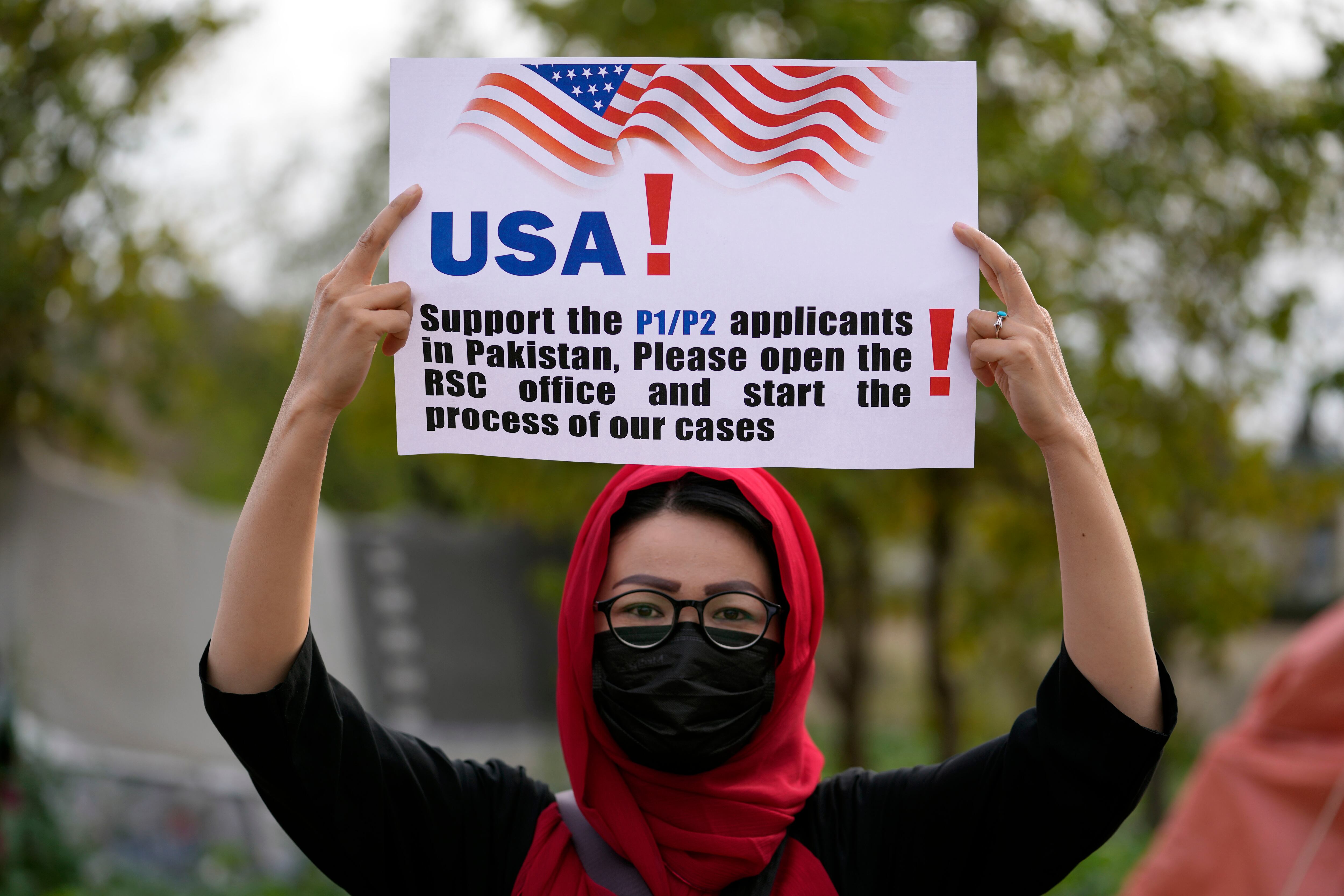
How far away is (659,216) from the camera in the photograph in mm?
1840

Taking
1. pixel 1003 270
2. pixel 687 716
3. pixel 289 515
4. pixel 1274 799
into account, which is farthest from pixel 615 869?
pixel 1274 799

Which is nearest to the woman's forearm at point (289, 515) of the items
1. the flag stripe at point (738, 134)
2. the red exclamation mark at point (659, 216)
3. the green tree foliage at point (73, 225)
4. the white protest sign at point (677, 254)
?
the white protest sign at point (677, 254)

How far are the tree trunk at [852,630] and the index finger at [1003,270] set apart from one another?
581cm

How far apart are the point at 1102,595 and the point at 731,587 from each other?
0.57 meters

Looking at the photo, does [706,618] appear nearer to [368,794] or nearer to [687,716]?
[687,716]

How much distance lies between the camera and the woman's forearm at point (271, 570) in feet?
5.34

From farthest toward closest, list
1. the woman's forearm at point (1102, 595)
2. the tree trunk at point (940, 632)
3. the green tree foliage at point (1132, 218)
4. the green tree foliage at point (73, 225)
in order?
the tree trunk at point (940, 632) → the green tree foliage at point (73, 225) → the green tree foliage at point (1132, 218) → the woman's forearm at point (1102, 595)

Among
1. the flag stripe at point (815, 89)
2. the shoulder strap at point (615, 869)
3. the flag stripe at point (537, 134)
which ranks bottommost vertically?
the shoulder strap at point (615, 869)

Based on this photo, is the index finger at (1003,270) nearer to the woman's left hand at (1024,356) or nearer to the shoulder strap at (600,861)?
the woman's left hand at (1024,356)

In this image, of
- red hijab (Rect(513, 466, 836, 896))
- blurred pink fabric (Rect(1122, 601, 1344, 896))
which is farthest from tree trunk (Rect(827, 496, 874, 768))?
red hijab (Rect(513, 466, 836, 896))

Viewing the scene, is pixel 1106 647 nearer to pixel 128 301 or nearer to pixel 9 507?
pixel 128 301

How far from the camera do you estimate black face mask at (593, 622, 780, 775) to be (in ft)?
5.79

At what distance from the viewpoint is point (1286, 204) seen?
5.76 m

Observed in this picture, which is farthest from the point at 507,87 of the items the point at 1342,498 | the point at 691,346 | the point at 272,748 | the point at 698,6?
the point at 1342,498
